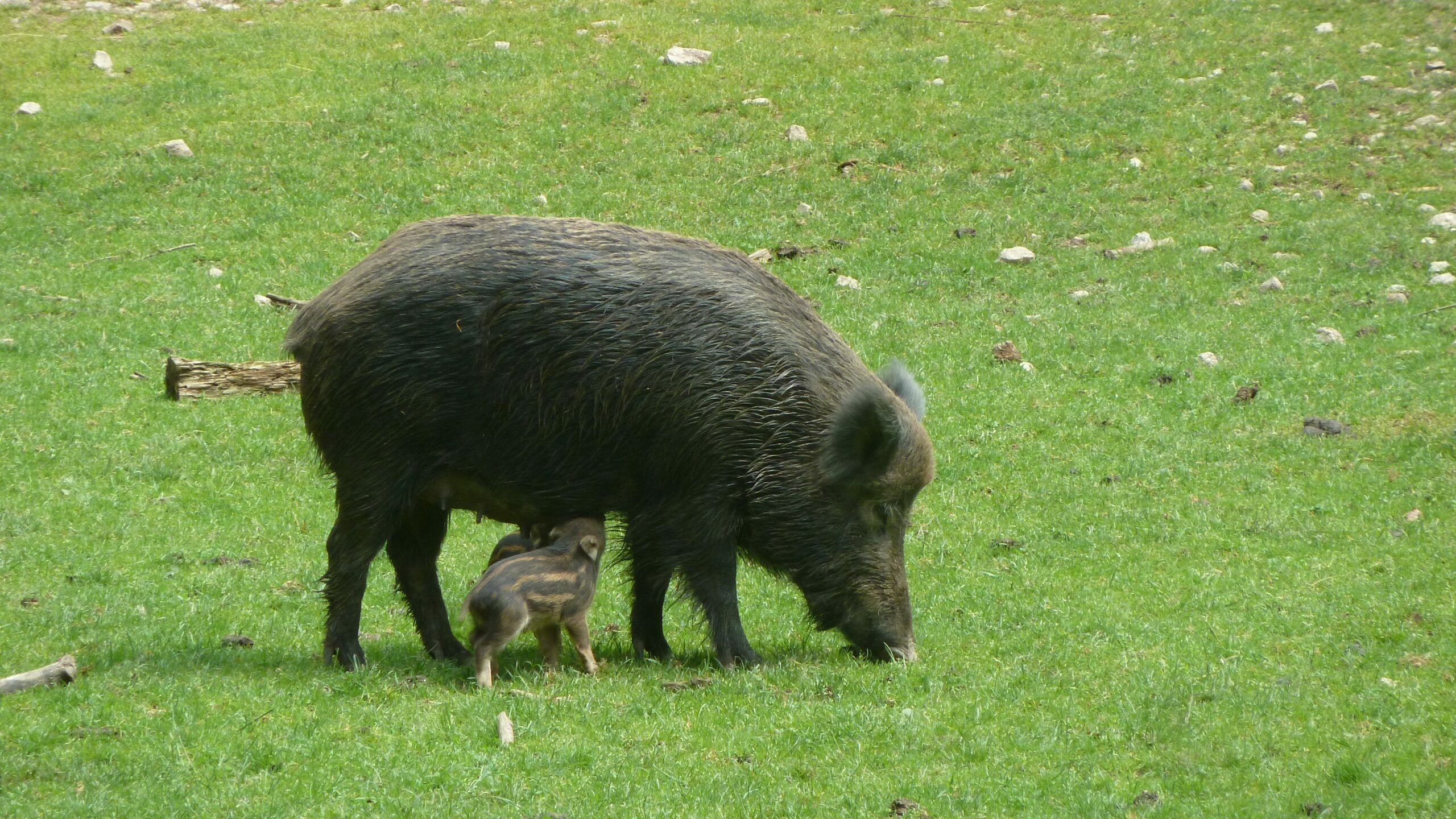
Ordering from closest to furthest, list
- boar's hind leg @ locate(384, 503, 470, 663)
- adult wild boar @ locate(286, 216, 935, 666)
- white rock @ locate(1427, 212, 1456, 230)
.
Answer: adult wild boar @ locate(286, 216, 935, 666) < boar's hind leg @ locate(384, 503, 470, 663) < white rock @ locate(1427, 212, 1456, 230)

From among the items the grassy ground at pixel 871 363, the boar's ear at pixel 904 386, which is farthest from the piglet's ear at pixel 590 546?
the boar's ear at pixel 904 386

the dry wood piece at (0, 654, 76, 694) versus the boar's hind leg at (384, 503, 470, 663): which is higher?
the dry wood piece at (0, 654, 76, 694)

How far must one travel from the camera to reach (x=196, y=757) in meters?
6.56

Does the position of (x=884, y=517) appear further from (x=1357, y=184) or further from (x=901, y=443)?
(x=1357, y=184)

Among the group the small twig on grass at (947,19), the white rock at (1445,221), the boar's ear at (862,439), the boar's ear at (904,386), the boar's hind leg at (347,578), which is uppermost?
the boar's ear at (862,439)

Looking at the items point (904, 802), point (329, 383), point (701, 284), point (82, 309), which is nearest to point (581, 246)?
point (701, 284)

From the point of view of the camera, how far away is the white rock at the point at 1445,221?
59.4 ft

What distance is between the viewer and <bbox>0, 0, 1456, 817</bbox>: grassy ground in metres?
6.88

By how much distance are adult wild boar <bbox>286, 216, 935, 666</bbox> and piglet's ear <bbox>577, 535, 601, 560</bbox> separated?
28cm

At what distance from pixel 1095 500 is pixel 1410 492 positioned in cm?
250

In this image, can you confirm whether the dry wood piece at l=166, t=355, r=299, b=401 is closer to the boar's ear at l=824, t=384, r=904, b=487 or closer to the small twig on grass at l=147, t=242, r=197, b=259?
the small twig on grass at l=147, t=242, r=197, b=259

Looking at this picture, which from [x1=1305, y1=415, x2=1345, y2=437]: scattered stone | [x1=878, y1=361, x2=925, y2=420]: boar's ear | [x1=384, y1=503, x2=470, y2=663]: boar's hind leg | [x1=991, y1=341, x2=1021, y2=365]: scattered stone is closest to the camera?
[x1=384, y1=503, x2=470, y2=663]: boar's hind leg

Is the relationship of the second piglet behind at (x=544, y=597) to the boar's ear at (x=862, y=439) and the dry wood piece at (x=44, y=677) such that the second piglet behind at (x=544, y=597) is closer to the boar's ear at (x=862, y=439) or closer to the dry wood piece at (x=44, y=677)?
the boar's ear at (x=862, y=439)

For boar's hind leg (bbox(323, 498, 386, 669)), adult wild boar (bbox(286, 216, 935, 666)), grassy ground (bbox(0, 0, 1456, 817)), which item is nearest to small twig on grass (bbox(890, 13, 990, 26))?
grassy ground (bbox(0, 0, 1456, 817))
